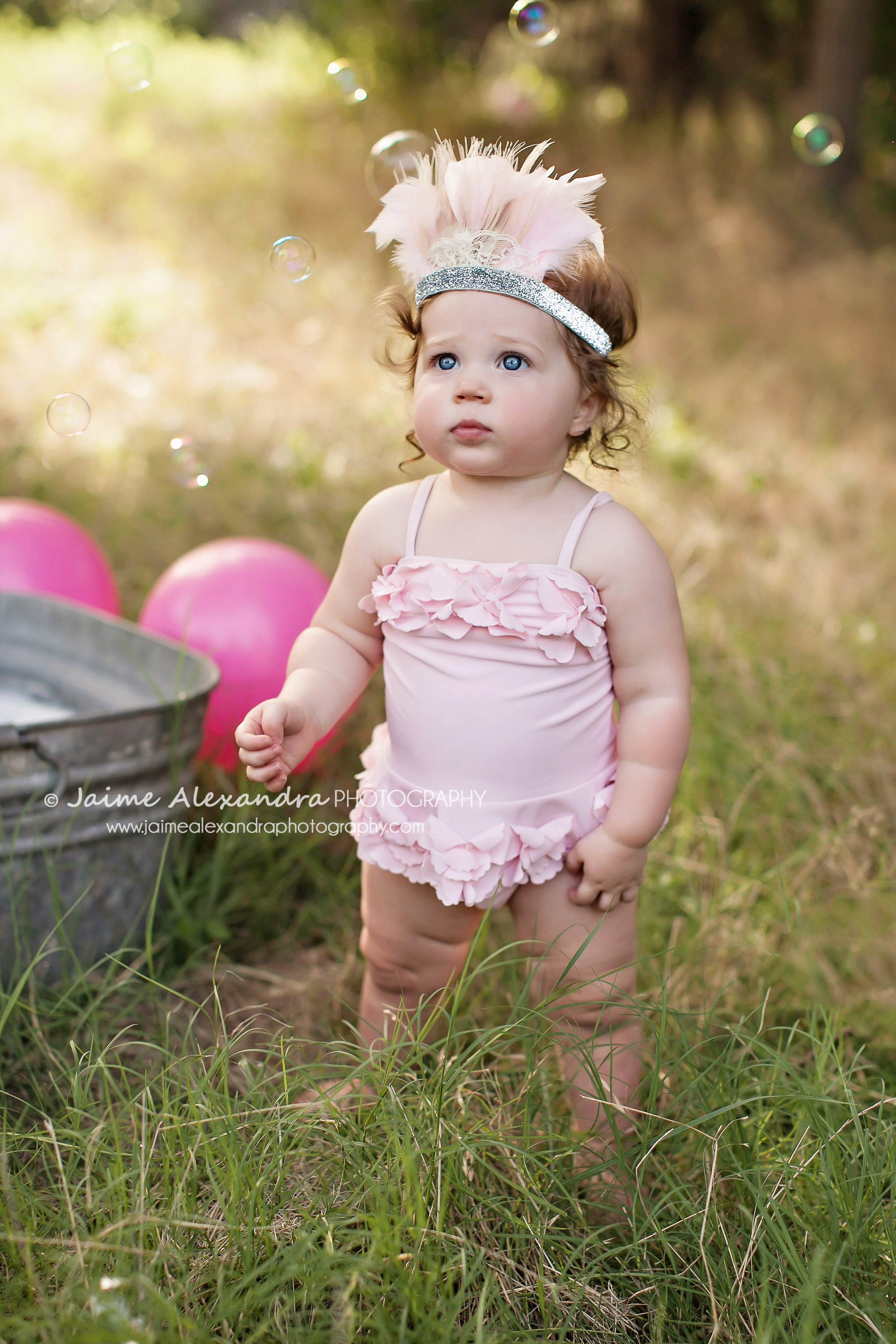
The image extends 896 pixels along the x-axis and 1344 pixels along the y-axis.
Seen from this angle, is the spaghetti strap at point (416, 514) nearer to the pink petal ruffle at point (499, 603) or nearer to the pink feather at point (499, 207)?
the pink petal ruffle at point (499, 603)

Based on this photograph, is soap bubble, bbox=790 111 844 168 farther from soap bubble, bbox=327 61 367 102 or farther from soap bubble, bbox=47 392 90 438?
soap bubble, bbox=47 392 90 438

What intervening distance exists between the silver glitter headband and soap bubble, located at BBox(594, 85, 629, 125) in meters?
8.77

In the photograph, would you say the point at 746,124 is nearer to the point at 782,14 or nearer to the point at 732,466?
the point at 782,14

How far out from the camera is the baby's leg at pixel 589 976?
150 cm

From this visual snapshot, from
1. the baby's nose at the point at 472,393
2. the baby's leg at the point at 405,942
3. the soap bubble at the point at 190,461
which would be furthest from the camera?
the soap bubble at the point at 190,461

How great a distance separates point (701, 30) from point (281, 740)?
10.6m

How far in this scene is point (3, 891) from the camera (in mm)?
1718

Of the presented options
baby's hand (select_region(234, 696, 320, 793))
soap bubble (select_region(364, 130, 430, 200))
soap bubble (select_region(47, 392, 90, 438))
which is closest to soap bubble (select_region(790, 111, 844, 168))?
soap bubble (select_region(364, 130, 430, 200))

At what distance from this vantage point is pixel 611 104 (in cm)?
960

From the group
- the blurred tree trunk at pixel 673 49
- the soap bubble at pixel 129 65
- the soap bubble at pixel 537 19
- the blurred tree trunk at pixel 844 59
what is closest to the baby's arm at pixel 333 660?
the soap bubble at pixel 537 19

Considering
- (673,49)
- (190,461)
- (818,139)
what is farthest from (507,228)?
(673,49)

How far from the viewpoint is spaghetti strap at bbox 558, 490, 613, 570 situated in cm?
142

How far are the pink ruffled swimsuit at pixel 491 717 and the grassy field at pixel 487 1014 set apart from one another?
0.48 ft

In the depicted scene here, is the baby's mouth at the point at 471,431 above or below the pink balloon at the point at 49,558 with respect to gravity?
above
